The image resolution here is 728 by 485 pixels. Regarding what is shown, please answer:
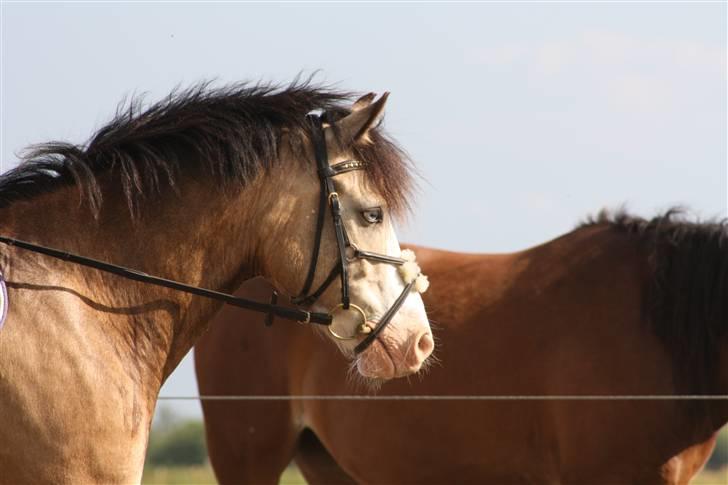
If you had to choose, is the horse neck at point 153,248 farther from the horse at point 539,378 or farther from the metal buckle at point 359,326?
the horse at point 539,378

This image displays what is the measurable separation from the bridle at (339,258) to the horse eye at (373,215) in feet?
0.27

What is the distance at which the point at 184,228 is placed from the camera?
3.34 m

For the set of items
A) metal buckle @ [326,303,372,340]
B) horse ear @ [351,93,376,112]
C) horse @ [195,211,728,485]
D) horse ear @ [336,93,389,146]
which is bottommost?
horse @ [195,211,728,485]

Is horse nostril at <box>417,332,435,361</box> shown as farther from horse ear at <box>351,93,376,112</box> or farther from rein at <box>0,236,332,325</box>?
horse ear at <box>351,93,376,112</box>

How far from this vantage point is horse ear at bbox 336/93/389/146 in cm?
340

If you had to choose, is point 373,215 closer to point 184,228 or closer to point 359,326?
point 359,326

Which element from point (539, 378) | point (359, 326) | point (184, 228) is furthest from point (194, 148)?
point (539, 378)

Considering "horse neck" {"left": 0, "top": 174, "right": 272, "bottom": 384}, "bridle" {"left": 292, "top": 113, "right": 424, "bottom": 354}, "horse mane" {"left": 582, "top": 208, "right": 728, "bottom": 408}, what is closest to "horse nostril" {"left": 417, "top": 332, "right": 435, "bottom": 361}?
"bridle" {"left": 292, "top": 113, "right": 424, "bottom": 354}

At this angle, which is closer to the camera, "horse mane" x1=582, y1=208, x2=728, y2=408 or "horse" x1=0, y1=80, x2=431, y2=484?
"horse" x1=0, y1=80, x2=431, y2=484

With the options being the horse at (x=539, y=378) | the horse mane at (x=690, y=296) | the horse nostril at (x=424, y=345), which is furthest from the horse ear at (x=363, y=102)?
the horse mane at (x=690, y=296)

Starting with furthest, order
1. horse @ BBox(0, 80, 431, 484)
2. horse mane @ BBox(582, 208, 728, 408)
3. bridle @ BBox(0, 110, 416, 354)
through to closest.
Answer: horse mane @ BBox(582, 208, 728, 408), bridle @ BBox(0, 110, 416, 354), horse @ BBox(0, 80, 431, 484)

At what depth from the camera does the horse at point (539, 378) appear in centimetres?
583

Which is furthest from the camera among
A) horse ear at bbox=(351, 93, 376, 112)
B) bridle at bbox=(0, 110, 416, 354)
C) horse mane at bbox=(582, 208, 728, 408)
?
horse mane at bbox=(582, 208, 728, 408)

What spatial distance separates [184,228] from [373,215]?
57cm
